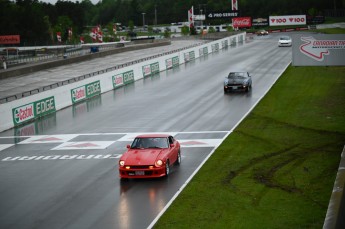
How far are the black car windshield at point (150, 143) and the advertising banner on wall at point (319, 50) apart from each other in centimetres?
2455

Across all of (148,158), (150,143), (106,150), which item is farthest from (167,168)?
(106,150)

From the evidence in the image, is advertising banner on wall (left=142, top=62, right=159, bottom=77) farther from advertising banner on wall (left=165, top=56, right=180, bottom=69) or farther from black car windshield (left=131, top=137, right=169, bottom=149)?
black car windshield (left=131, top=137, right=169, bottom=149)

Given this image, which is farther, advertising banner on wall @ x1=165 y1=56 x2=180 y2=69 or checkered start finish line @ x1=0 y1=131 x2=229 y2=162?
advertising banner on wall @ x1=165 y1=56 x2=180 y2=69

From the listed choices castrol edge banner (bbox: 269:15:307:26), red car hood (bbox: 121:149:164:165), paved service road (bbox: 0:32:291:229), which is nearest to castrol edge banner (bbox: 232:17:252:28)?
castrol edge banner (bbox: 269:15:307:26)

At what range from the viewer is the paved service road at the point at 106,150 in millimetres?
18062

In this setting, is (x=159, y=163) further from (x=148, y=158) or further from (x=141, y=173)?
(x=141, y=173)

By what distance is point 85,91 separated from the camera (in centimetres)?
4666

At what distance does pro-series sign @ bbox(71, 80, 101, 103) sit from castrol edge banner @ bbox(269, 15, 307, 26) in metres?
88.7

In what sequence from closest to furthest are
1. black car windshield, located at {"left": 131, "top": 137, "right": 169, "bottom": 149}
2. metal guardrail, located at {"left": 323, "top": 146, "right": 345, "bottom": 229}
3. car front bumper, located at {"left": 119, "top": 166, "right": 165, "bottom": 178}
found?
metal guardrail, located at {"left": 323, "top": 146, "right": 345, "bottom": 229} < car front bumper, located at {"left": 119, "top": 166, "right": 165, "bottom": 178} < black car windshield, located at {"left": 131, "top": 137, "right": 169, "bottom": 149}

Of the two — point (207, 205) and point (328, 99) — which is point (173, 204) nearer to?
point (207, 205)

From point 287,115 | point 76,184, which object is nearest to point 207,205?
point 76,184

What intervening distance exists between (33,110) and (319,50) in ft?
67.1

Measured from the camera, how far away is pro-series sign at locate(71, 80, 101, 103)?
1759 inches

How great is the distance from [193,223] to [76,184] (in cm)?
629
